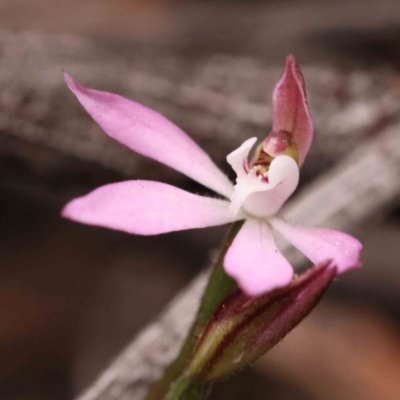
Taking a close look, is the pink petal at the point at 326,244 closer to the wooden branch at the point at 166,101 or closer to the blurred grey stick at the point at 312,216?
→ the blurred grey stick at the point at 312,216

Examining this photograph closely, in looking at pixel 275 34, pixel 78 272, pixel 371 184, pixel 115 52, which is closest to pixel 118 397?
pixel 371 184

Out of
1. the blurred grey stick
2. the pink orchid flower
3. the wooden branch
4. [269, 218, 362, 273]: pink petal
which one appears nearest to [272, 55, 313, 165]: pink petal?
the pink orchid flower

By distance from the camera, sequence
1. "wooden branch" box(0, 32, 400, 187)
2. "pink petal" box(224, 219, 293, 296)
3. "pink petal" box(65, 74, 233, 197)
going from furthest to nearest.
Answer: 1. "wooden branch" box(0, 32, 400, 187)
2. "pink petal" box(65, 74, 233, 197)
3. "pink petal" box(224, 219, 293, 296)

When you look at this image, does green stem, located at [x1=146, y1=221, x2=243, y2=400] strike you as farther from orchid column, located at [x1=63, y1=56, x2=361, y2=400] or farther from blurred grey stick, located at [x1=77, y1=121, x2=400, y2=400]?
blurred grey stick, located at [x1=77, y1=121, x2=400, y2=400]

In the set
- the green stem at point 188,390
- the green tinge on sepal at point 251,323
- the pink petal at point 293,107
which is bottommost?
the green stem at point 188,390

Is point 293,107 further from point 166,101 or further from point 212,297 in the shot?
point 166,101

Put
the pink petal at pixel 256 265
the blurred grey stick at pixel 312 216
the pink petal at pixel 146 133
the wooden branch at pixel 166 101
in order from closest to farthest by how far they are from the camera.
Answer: the pink petal at pixel 256 265 → the pink petal at pixel 146 133 → the blurred grey stick at pixel 312 216 → the wooden branch at pixel 166 101

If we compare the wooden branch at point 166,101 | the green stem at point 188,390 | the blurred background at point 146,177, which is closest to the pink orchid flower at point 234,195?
the green stem at point 188,390

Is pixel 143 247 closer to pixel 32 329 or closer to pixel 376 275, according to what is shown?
pixel 32 329
